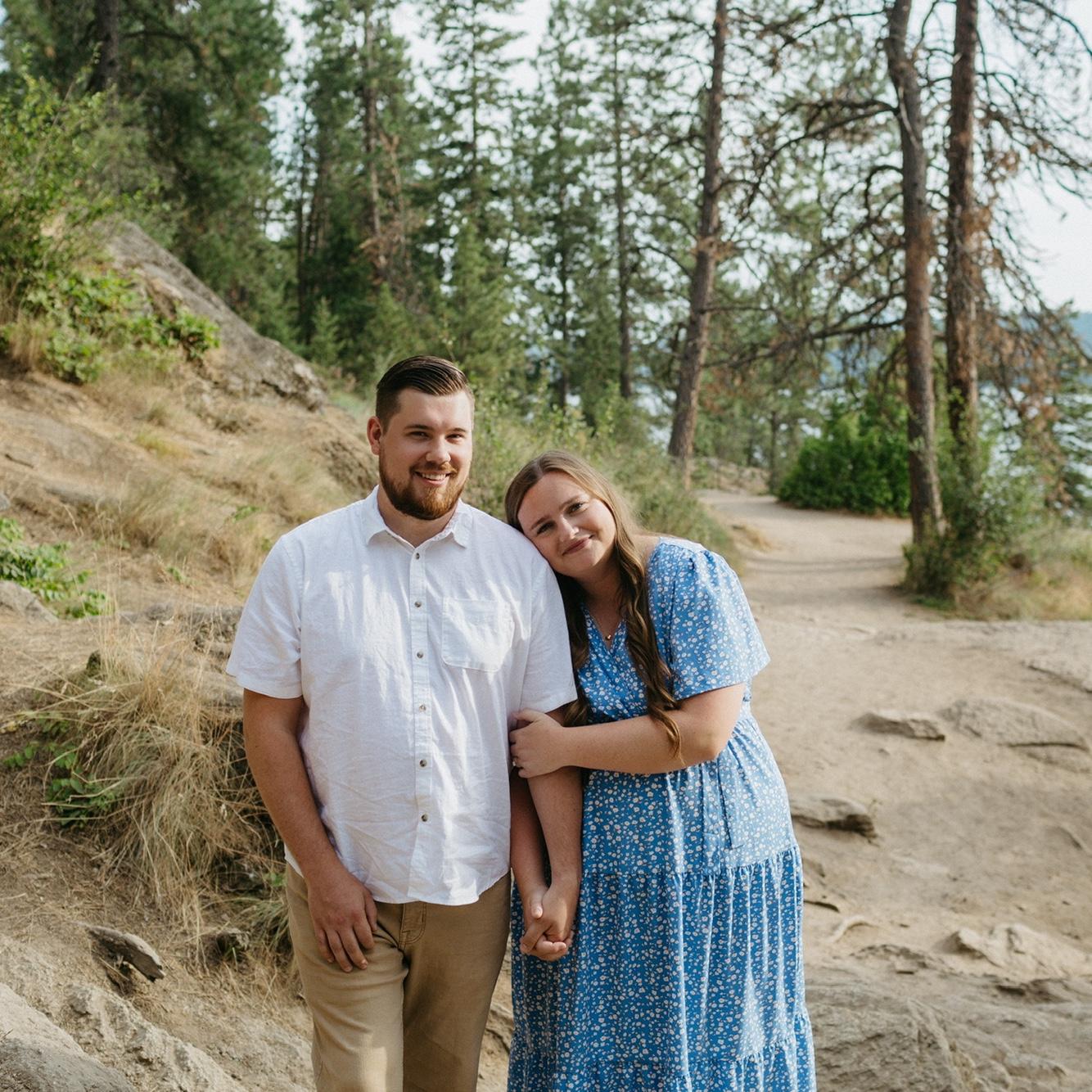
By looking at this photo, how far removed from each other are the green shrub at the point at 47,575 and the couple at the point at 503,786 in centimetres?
344

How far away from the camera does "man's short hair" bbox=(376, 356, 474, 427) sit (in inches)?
87.6

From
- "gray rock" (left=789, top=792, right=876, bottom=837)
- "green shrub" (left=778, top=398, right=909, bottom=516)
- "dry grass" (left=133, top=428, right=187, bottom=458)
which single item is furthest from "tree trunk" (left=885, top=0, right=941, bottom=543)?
"dry grass" (left=133, top=428, right=187, bottom=458)

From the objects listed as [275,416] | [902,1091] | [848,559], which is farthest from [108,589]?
[848,559]

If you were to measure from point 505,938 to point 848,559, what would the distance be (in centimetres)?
1445

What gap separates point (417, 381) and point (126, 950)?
197cm

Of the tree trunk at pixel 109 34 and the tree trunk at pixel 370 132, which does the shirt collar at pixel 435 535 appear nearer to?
→ the tree trunk at pixel 109 34

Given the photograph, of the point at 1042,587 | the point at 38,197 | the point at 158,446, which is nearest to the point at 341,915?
the point at 158,446

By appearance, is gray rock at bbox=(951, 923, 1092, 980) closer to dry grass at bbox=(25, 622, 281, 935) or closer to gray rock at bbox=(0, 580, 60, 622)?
dry grass at bbox=(25, 622, 281, 935)

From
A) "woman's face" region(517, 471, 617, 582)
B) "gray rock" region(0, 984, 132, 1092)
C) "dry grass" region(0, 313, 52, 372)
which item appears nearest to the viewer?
"gray rock" region(0, 984, 132, 1092)

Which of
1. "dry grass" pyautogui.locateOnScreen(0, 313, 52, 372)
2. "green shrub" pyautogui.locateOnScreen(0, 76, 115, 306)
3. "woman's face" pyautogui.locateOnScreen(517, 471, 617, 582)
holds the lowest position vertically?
"woman's face" pyautogui.locateOnScreen(517, 471, 617, 582)

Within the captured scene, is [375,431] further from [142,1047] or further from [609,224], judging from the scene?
[609,224]

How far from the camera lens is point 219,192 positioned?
20672 millimetres

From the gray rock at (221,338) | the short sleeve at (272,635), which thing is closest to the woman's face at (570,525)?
the short sleeve at (272,635)

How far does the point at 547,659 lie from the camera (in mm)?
2293
